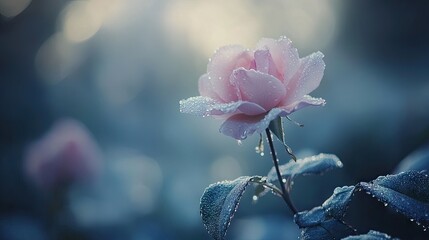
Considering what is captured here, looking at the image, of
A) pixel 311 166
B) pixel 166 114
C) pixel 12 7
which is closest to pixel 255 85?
pixel 311 166

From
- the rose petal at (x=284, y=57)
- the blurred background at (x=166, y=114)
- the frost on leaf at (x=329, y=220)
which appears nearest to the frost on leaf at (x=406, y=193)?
the frost on leaf at (x=329, y=220)

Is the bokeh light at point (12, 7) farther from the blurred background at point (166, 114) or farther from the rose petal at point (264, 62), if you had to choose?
the rose petal at point (264, 62)

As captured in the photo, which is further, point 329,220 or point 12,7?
point 12,7

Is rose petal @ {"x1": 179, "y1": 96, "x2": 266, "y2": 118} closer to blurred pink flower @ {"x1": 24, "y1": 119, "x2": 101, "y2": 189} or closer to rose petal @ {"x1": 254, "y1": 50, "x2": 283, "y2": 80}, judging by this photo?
rose petal @ {"x1": 254, "y1": 50, "x2": 283, "y2": 80}

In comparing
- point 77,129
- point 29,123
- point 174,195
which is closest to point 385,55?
point 174,195

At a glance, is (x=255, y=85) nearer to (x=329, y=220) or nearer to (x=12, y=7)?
(x=329, y=220)
